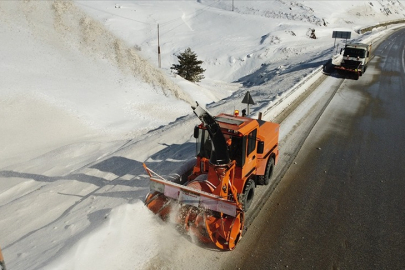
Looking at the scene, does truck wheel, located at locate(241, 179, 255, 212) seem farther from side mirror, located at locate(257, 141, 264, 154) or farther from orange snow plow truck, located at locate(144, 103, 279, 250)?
side mirror, located at locate(257, 141, 264, 154)

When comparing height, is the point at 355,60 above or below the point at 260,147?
above

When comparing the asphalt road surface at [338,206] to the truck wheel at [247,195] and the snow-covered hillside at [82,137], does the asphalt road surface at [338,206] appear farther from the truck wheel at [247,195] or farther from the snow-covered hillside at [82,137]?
the snow-covered hillside at [82,137]

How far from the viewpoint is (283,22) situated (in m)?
67.4

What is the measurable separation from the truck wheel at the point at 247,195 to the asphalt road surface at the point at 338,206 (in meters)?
0.47

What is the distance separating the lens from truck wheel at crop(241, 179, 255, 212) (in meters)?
8.07

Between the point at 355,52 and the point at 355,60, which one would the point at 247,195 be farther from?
the point at 355,52

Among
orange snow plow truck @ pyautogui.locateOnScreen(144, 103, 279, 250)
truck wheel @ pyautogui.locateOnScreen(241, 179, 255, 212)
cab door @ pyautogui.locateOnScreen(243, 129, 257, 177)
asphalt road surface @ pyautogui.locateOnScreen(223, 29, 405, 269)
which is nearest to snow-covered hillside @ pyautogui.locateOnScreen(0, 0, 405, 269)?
orange snow plow truck @ pyautogui.locateOnScreen(144, 103, 279, 250)

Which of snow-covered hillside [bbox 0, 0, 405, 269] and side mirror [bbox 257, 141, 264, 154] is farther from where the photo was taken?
side mirror [bbox 257, 141, 264, 154]

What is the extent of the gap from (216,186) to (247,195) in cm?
115

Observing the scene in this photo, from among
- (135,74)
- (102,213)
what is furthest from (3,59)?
(102,213)

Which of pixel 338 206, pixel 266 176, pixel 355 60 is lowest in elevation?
pixel 338 206

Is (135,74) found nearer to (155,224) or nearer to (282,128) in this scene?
(282,128)

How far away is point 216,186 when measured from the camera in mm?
7578

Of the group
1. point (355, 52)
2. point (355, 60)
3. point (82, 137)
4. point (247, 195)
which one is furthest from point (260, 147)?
point (355, 52)
